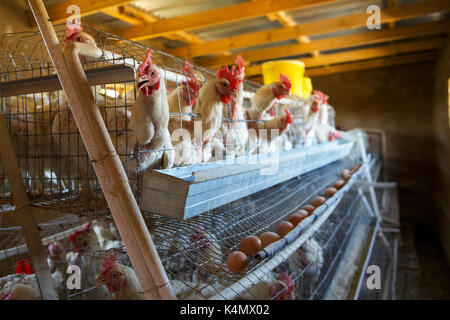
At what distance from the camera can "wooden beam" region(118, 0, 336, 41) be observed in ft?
8.90

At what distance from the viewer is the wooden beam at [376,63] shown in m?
5.32

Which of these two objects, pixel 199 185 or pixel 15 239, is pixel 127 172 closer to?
pixel 199 185

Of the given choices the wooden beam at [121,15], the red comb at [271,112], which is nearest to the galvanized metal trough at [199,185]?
the red comb at [271,112]

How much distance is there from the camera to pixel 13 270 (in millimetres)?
1912

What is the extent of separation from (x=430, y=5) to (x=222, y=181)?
10.1ft

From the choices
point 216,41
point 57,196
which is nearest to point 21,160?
point 57,196

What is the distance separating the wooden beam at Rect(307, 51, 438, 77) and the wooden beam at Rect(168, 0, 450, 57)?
206 cm

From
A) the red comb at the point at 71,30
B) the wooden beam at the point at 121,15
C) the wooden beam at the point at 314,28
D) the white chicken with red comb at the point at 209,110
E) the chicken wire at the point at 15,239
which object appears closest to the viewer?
the red comb at the point at 71,30

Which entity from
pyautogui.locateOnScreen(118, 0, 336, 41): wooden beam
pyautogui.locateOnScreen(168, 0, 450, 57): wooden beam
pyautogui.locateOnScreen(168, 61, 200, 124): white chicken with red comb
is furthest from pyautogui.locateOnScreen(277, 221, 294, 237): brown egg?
pyautogui.locateOnScreen(168, 0, 450, 57): wooden beam

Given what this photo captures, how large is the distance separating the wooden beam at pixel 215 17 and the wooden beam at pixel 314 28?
27.4 inches

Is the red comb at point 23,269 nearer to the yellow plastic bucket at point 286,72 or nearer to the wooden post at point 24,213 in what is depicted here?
the wooden post at point 24,213

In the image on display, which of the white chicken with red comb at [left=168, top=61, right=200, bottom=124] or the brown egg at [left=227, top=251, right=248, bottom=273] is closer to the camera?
the brown egg at [left=227, top=251, right=248, bottom=273]

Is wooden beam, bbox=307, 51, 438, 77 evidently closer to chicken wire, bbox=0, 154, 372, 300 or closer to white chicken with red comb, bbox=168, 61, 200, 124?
chicken wire, bbox=0, 154, 372, 300
